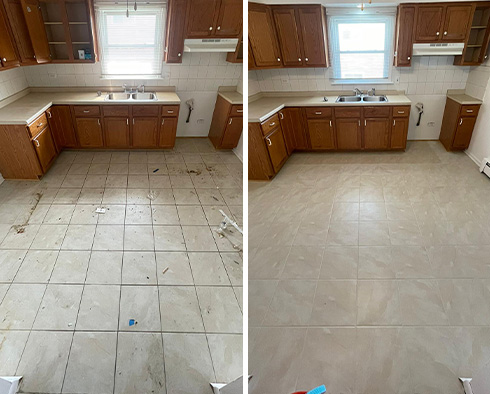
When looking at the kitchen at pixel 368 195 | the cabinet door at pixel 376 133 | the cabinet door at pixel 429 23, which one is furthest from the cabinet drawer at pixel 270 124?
the cabinet door at pixel 429 23

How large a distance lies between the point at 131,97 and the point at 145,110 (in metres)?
0.17

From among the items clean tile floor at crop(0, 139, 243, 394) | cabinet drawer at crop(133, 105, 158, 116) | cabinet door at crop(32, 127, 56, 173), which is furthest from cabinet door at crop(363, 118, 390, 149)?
cabinet door at crop(32, 127, 56, 173)

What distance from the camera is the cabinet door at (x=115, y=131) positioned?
3.15 meters

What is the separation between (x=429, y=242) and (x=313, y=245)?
2.62 ft

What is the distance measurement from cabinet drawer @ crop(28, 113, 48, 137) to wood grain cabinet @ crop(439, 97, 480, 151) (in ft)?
12.2

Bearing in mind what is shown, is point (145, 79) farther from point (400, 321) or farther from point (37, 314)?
point (400, 321)

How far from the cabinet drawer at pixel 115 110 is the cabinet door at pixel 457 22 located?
3171 millimetres

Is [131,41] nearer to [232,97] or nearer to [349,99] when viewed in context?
[232,97]

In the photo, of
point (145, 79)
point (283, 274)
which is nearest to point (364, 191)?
point (283, 274)

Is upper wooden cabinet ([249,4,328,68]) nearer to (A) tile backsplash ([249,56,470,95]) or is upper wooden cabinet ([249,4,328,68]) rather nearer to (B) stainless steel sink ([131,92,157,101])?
(A) tile backsplash ([249,56,470,95])

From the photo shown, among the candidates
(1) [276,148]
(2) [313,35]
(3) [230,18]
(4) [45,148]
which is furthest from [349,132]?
(4) [45,148]

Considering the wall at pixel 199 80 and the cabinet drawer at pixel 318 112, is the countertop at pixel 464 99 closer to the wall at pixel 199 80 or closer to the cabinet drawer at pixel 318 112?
the cabinet drawer at pixel 318 112

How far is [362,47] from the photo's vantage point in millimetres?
3182

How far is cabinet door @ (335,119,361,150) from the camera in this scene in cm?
364
